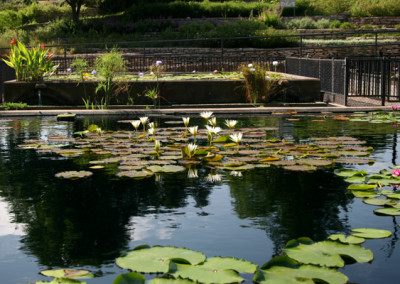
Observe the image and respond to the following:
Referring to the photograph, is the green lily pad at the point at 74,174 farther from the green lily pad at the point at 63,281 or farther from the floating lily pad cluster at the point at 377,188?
the green lily pad at the point at 63,281

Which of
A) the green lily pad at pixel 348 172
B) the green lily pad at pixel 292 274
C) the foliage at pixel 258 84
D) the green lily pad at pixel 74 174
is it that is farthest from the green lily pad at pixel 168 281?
the foliage at pixel 258 84

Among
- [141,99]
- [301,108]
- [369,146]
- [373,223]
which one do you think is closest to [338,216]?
[373,223]

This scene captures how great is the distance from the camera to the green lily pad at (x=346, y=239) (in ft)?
12.8

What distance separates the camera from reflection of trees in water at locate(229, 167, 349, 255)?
4.29 m

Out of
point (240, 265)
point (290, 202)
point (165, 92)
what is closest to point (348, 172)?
point (290, 202)

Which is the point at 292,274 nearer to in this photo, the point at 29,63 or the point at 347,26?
the point at 29,63

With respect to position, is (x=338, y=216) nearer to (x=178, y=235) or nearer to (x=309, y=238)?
(x=309, y=238)

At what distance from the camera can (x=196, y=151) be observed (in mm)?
7223

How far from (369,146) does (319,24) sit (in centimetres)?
2437

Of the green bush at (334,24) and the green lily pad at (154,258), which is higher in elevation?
the green bush at (334,24)

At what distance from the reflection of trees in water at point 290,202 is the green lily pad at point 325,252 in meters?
0.13

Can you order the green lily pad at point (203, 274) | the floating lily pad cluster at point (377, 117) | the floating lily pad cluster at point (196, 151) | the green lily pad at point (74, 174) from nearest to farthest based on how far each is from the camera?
the green lily pad at point (203, 274), the green lily pad at point (74, 174), the floating lily pad cluster at point (196, 151), the floating lily pad cluster at point (377, 117)

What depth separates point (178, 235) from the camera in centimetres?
414

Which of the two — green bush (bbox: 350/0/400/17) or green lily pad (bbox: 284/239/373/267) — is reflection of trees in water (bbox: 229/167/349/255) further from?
green bush (bbox: 350/0/400/17)
